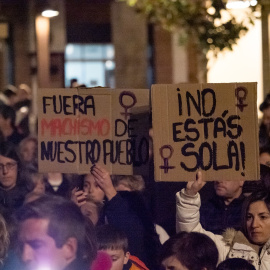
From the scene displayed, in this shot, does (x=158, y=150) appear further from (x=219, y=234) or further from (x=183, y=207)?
(x=219, y=234)

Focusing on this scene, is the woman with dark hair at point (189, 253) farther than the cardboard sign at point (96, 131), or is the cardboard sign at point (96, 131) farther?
the cardboard sign at point (96, 131)

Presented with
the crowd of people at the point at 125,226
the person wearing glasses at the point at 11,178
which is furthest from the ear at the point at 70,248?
the person wearing glasses at the point at 11,178

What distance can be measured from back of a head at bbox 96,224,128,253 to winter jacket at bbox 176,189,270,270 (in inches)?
15.7

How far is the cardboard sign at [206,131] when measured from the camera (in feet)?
16.9

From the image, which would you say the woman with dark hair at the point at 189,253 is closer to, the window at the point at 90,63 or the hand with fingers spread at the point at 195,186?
the hand with fingers spread at the point at 195,186

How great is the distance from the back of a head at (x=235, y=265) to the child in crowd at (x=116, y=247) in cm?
43

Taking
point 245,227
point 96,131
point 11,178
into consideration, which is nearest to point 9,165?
point 11,178

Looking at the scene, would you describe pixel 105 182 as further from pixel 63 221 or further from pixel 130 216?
pixel 63 221

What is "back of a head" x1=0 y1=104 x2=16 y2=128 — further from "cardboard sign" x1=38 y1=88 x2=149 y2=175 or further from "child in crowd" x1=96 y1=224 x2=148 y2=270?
"child in crowd" x1=96 y1=224 x2=148 y2=270

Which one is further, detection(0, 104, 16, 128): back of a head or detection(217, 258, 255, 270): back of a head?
detection(0, 104, 16, 128): back of a head

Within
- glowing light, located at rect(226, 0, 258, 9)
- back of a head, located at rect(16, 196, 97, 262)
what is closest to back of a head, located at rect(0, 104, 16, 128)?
glowing light, located at rect(226, 0, 258, 9)

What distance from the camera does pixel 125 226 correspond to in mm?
5219

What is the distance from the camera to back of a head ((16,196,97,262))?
3543mm

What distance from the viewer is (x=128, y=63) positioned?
19547 millimetres
